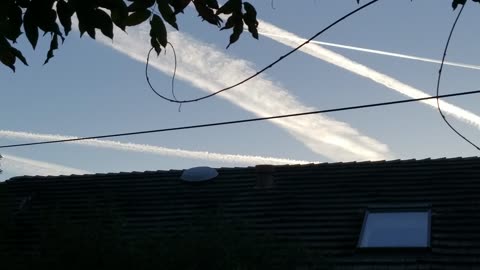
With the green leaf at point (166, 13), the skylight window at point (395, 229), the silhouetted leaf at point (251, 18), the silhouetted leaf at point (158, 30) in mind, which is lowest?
the silhouetted leaf at point (158, 30)

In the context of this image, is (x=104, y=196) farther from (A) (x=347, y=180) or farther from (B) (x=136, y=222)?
(A) (x=347, y=180)

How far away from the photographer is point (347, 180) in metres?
15.5

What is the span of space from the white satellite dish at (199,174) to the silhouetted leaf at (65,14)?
41.3 feet

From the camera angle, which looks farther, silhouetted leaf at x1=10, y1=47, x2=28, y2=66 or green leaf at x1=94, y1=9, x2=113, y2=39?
silhouetted leaf at x1=10, y1=47, x2=28, y2=66

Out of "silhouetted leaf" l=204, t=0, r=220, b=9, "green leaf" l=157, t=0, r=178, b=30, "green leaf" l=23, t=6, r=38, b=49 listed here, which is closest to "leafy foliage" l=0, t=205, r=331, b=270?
Result: "silhouetted leaf" l=204, t=0, r=220, b=9

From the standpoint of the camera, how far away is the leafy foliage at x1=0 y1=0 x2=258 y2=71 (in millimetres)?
4012

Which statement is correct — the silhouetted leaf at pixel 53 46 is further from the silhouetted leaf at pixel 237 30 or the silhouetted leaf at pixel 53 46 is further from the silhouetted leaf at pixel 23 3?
the silhouetted leaf at pixel 237 30

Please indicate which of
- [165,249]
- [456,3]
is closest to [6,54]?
[456,3]

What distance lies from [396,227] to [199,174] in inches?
199

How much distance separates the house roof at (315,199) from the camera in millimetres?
12492

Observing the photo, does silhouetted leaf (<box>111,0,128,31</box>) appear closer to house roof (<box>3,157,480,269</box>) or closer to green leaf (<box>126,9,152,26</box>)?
green leaf (<box>126,9,152,26</box>)

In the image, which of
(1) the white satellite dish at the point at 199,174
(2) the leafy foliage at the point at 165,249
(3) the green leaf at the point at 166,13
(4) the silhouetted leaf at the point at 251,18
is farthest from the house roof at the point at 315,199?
(3) the green leaf at the point at 166,13

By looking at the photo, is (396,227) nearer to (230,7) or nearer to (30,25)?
(230,7)

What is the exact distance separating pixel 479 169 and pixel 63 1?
471 inches
